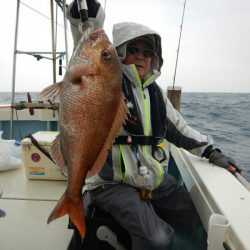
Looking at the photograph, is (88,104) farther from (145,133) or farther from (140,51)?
(140,51)

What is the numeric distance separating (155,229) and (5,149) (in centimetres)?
214

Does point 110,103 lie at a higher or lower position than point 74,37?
lower

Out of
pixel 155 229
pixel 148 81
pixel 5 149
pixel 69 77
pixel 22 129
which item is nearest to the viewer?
pixel 69 77

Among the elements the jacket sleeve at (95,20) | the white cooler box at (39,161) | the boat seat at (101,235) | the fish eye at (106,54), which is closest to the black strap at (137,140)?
the boat seat at (101,235)

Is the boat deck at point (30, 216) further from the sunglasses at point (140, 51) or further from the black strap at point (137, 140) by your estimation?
the sunglasses at point (140, 51)

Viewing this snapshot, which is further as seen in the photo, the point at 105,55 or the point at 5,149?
the point at 5,149

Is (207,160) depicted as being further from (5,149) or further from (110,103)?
(5,149)

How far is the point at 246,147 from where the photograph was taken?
8.60 m

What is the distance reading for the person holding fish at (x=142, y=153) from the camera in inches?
77.8

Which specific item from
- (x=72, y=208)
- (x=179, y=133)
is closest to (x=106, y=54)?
(x=72, y=208)

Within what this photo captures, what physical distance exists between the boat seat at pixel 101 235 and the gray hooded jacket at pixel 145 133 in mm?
276

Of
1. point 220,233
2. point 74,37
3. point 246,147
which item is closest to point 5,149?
point 74,37

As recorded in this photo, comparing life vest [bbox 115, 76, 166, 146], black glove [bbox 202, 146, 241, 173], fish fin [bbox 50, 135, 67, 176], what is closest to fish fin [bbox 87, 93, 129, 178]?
fish fin [bbox 50, 135, 67, 176]

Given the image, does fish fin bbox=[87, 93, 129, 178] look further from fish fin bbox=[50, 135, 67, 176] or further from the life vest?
the life vest
